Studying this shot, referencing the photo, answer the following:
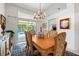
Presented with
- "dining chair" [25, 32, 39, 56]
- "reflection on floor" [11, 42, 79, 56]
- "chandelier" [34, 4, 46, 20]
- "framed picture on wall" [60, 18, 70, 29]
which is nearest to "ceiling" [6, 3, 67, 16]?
"chandelier" [34, 4, 46, 20]

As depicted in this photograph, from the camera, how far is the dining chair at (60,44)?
4.88 ft

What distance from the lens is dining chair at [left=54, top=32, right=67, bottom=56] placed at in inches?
58.5

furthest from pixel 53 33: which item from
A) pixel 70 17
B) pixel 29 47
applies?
pixel 29 47

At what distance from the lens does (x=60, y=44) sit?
5.03 ft

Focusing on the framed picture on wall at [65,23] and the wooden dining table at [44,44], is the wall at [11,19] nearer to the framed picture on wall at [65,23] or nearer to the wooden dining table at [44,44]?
the wooden dining table at [44,44]

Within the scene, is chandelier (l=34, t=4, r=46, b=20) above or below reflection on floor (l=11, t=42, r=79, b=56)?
above

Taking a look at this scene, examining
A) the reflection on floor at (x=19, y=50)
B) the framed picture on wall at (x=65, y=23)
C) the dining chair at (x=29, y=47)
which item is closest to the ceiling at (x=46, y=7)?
the framed picture on wall at (x=65, y=23)

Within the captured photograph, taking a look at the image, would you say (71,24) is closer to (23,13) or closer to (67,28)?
(67,28)

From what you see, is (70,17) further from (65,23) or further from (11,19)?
(11,19)

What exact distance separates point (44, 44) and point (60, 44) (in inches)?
9.5

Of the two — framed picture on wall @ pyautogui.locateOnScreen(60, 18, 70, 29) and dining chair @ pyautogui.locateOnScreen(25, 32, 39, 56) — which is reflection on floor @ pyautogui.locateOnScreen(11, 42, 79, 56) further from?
framed picture on wall @ pyautogui.locateOnScreen(60, 18, 70, 29)

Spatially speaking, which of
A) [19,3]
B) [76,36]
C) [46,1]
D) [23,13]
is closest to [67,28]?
[76,36]

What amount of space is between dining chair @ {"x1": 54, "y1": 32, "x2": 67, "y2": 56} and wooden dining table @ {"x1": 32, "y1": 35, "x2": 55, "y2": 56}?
0.20 feet

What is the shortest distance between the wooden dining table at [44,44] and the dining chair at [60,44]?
→ 0.20 ft
